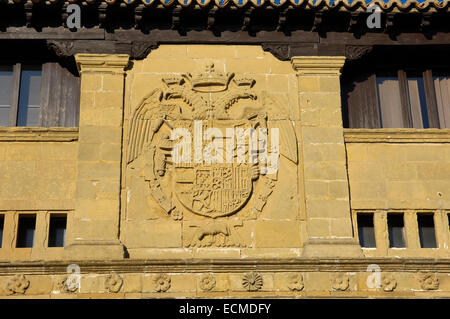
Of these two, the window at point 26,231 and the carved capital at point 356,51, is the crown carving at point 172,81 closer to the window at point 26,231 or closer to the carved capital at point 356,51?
the carved capital at point 356,51

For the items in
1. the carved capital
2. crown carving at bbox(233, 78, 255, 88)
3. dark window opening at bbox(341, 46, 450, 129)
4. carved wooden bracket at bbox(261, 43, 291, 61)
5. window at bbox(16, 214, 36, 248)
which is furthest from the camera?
dark window opening at bbox(341, 46, 450, 129)

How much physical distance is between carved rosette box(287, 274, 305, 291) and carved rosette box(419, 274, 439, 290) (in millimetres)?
1951

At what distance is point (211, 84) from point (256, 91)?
815 millimetres

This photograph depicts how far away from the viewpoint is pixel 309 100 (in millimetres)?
14703

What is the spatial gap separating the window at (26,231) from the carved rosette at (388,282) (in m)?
5.87

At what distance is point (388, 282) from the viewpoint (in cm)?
1337

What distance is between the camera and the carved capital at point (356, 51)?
15117 millimetres

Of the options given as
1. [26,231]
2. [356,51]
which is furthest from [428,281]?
[26,231]

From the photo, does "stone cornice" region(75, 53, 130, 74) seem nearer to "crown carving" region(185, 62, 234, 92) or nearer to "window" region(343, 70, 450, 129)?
"crown carving" region(185, 62, 234, 92)

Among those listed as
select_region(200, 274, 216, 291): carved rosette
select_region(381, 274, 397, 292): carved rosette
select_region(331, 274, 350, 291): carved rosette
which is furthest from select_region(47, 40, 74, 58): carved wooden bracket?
select_region(381, 274, 397, 292): carved rosette

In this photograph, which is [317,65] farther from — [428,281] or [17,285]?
[17,285]

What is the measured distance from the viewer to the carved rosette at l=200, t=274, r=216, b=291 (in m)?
13.2
